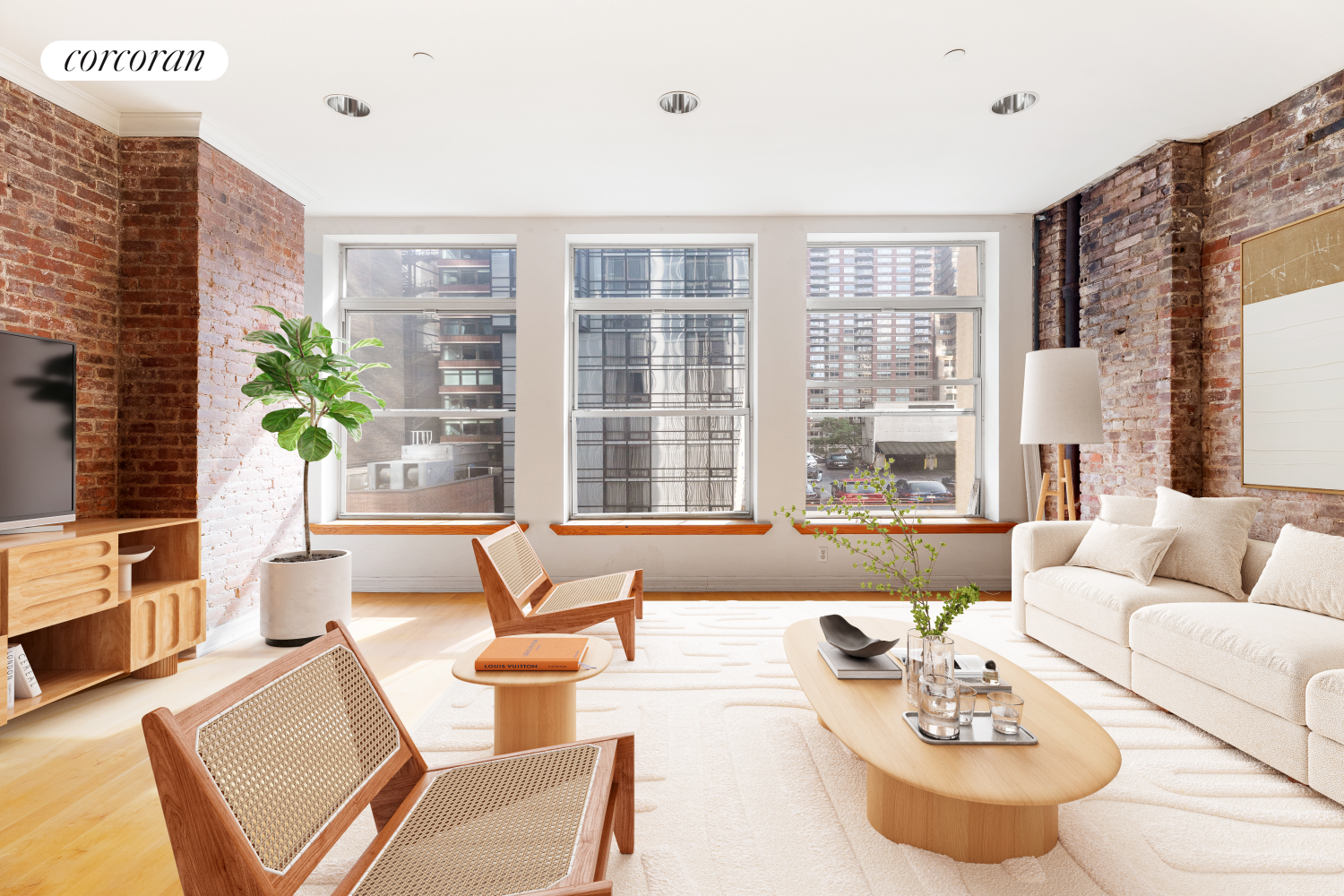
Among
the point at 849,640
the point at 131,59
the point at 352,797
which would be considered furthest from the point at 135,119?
the point at 849,640

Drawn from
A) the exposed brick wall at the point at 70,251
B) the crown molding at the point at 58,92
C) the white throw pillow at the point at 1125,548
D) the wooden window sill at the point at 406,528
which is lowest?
the wooden window sill at the point at 406,528

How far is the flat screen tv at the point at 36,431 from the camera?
2.71 meters

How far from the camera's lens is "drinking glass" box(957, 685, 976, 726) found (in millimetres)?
1890

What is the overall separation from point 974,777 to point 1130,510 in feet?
8.92

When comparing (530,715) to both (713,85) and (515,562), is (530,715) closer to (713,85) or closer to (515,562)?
(515,562)

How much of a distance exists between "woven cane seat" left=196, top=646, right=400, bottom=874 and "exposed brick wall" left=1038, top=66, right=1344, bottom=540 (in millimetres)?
4217

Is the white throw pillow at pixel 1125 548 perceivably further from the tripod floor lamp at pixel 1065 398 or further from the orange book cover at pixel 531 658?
the orange book cover at pixel 531 658

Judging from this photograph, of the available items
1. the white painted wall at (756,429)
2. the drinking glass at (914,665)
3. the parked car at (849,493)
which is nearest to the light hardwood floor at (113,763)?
the white painted wall at (756,429)

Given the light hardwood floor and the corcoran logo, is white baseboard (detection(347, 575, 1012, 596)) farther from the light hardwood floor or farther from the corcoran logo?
the corcoran logo

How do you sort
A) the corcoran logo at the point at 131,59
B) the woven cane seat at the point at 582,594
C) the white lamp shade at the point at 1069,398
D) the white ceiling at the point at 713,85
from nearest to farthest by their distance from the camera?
the white ceiling at the point at 713,85
the corcoran logo at the point at 131,59
the woven cane seat at the point at 582,594
the white lamp shade at the point at 1069,398

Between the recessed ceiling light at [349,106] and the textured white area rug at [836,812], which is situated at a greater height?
the recessed ceiling light at [349,106]

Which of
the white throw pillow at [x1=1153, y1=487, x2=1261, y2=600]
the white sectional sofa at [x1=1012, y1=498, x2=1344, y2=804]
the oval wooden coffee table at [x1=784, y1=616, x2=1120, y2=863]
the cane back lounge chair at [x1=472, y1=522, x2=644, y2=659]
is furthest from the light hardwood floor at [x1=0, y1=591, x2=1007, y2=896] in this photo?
the white throw pillow at [x1=1153, y1=487, x2=1261, y2=600]

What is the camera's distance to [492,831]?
4.64 feet

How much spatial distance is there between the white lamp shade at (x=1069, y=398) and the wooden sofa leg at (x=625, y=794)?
337 centimetres
